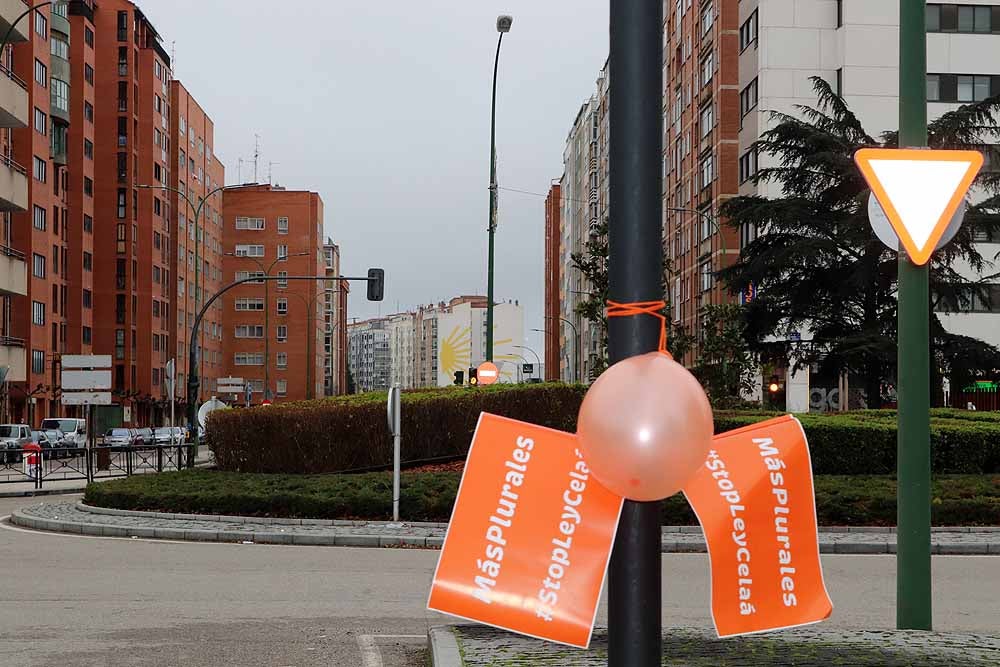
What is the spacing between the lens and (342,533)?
16.9 m

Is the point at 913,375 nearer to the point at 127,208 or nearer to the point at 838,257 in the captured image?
the point at 838,257

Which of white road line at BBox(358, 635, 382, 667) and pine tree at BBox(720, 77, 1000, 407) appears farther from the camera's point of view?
pine tree at BBox(720, 77, 1000, 407)

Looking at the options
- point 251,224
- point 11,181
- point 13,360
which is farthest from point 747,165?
point 251,224

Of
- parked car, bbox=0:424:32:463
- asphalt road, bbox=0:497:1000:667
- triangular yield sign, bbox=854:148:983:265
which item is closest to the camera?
triangular yield sign, bbox=854:148:983:265

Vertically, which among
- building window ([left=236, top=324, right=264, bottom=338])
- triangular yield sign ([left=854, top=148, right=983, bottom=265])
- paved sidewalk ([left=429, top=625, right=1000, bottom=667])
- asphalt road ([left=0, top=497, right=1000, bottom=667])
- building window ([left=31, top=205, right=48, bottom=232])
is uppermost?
building window ([left=31, top=205, right=48, bottom=232])

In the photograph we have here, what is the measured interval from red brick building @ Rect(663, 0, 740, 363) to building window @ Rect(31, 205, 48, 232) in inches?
1335

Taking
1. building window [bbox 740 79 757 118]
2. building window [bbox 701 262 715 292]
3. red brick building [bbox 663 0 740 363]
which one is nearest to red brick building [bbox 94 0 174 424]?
red brick building [bbox 663 0 740 363]

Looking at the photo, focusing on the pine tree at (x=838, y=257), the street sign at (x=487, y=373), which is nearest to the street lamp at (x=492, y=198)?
the street sign at (x=487, y=373)

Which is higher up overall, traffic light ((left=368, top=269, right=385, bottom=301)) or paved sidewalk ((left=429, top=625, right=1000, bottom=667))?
traffic light ((left=368, top=269, right=385, bottom=301))

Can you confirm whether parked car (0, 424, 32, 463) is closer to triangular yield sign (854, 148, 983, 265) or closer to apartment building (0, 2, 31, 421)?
apartment building (0, 2, 31, 421)

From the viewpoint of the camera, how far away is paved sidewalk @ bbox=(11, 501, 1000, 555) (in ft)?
53.1

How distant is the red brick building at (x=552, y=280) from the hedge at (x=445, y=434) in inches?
5198

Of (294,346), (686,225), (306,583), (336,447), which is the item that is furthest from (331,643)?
(294,346)

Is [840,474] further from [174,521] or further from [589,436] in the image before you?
[589,436]
